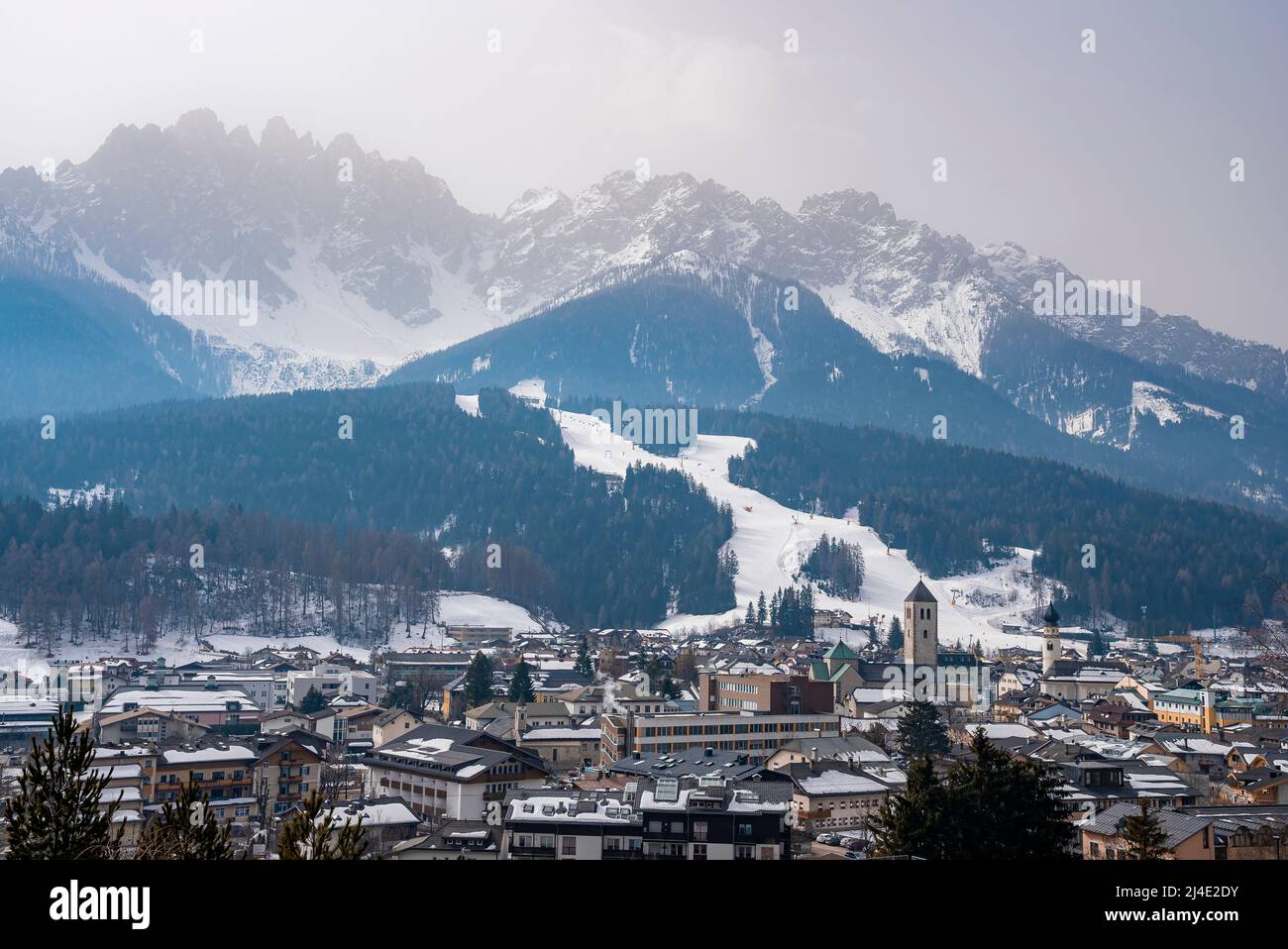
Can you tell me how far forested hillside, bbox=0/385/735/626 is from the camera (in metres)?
146

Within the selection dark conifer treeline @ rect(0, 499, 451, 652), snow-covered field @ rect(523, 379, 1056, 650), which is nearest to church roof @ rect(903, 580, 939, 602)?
snow-covered field @ rect(523, 379, 1056, 650)

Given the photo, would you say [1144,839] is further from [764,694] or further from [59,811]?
[764,694]

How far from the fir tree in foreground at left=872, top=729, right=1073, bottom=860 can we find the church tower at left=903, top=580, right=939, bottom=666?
6784cm

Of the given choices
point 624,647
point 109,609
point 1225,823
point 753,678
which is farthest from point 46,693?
point 1225,823

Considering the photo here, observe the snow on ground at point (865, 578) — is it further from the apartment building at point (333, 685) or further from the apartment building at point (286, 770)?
the apartment building at point (286, 770)

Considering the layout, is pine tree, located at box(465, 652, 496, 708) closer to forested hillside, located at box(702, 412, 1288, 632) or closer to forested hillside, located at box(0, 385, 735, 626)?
forested hillside, located at box(0, 385, 735, 626)

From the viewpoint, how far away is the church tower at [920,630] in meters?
94.4

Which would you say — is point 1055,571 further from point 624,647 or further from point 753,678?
point 753,678

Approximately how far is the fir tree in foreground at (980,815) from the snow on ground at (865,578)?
96.3 metres

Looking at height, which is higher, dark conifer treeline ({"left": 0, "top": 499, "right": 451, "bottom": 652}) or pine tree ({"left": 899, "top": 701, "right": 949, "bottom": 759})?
dark conifer treeline ({"left": 0, "top": 499, "right": 451, "bottom": 652})

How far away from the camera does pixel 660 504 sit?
167250 mm

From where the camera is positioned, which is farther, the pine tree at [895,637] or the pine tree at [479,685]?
the pine tree at [895,637]

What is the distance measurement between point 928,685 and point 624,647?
93.7ft

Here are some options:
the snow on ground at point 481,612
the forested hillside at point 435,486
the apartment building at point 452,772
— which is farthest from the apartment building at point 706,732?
the forested hillside at point 435,486
